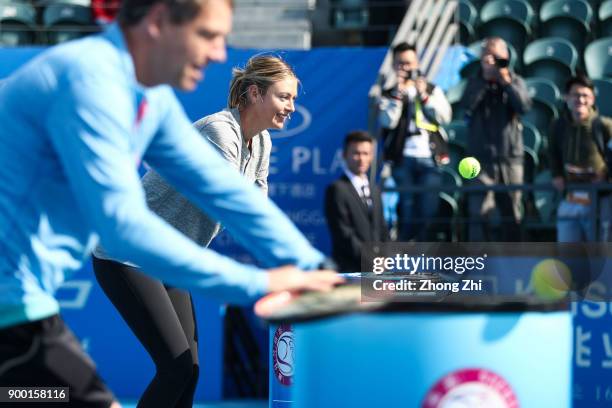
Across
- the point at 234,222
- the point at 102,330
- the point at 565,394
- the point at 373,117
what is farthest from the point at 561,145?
the point at 234,222

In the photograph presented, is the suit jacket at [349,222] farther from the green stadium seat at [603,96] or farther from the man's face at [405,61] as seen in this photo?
the green stadium seat at [603,96]

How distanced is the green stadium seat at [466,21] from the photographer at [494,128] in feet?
8.92

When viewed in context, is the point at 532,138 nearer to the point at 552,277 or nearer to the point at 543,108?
the point at 543,108

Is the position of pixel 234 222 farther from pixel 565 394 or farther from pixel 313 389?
pixel 565 394

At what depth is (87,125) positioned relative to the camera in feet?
7.02

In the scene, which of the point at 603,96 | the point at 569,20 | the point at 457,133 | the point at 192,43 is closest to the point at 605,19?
the point at 569,20

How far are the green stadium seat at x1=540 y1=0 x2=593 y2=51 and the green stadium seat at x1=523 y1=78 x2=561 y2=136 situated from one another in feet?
4.58

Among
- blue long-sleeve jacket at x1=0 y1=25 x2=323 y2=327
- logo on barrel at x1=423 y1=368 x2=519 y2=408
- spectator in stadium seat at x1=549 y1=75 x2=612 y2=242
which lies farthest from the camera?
spectator in stadium seat at x1=549 y1=75 x2=612 y2=242

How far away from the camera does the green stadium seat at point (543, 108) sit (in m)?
9.39

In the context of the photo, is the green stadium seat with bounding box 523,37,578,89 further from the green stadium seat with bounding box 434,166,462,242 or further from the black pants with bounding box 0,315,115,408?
the black pants with bounding box 0,315,115,408

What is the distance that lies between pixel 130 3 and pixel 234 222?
0.55 metres

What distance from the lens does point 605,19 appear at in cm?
1053

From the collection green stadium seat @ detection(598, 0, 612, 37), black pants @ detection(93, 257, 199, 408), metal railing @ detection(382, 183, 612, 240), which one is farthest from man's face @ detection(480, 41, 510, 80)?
black pants @ detection(93, 257, 199, 408)

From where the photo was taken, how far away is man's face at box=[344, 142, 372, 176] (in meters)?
7.40
